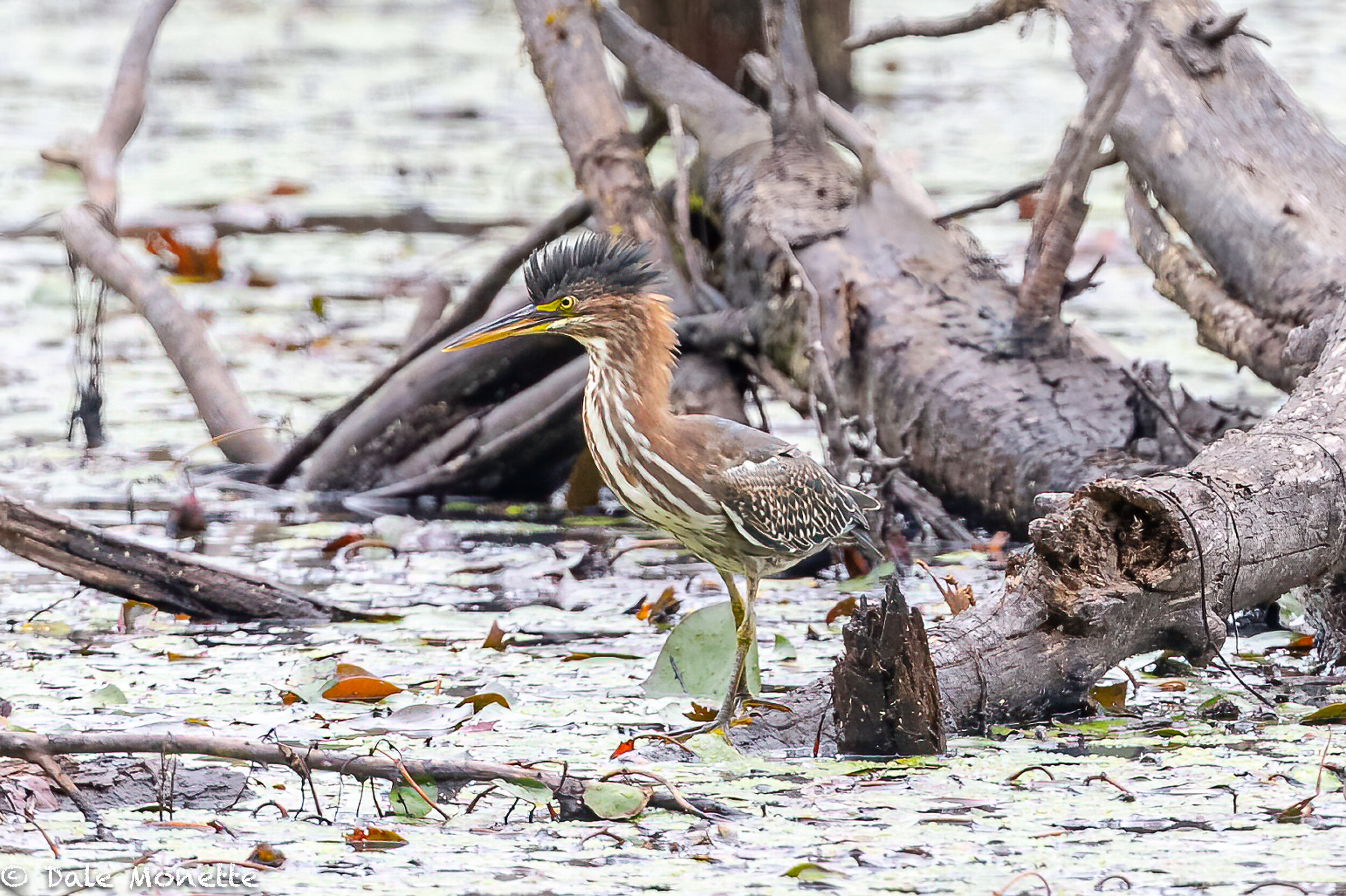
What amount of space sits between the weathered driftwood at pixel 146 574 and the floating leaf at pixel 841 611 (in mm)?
1187

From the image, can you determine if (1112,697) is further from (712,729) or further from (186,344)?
(186,344)

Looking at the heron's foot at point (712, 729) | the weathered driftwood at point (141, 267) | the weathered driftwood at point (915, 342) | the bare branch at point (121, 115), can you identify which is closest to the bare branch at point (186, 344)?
the weathered driftwood at point (141, 267)

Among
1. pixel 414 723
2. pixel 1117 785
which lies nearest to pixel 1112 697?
pixel 1117 785

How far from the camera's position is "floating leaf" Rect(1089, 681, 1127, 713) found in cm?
380

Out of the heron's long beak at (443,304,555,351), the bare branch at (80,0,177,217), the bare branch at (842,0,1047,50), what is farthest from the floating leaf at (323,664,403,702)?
the bare branch at (80,0,177,217)

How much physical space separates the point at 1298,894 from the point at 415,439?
3994 millimetres

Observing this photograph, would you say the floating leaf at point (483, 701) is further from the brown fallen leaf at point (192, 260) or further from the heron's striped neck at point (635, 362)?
the brown fallen leaf at point (192, 260)

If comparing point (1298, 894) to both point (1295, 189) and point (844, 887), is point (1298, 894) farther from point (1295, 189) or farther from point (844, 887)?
point (1295, 189)

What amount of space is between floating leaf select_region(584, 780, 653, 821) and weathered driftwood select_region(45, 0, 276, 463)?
3157mm

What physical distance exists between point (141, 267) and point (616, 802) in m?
3.88

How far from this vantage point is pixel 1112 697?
382cm

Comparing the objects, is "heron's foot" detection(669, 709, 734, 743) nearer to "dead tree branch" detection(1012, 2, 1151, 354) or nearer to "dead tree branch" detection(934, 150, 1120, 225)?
"dead tree branch" detection(1012, 2, 1151, 354)

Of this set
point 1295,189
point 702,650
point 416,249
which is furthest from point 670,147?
point 702,650

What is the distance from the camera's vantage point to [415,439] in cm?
621
